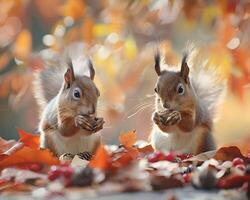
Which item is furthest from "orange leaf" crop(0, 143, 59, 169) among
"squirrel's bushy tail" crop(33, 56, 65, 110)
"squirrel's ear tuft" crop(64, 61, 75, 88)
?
"squirrel's bushy tail" crop(33, 56, 65, 110)

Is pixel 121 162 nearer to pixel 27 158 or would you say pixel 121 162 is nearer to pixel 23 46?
pixel 27 158

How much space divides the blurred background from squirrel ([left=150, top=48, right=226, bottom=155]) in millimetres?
436

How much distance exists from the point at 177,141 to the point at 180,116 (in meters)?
0.06

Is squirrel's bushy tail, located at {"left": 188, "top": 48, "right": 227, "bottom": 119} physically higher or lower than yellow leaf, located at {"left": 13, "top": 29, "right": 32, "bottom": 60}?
lower

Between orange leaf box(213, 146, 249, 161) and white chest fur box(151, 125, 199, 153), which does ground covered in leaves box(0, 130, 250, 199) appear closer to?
orange leaf box(213, 146, 249, 161)

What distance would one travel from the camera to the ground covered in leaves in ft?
2.75

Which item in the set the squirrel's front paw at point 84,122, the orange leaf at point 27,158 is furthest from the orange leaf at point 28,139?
the orange leaf at point 27,158

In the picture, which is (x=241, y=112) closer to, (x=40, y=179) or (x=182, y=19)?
(x=182, y=19)

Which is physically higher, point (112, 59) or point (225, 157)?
point (112, 59)

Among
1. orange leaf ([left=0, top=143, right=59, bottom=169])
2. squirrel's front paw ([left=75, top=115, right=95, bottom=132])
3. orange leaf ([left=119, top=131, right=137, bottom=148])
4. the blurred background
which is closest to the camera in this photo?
orange leaf ([left=0, top=143, right=59, bottom=169])

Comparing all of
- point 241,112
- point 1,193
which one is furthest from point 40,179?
point 241,112

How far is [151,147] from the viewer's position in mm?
1274

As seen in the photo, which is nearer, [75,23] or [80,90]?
[80,90]

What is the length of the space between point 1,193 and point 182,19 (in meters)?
1.24
